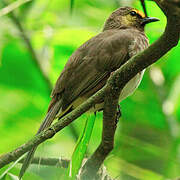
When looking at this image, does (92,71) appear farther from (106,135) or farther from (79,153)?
(79,153)

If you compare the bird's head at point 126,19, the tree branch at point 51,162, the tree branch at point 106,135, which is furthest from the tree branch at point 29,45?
the tree branch at point 106,135

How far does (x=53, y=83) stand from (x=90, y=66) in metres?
1.68

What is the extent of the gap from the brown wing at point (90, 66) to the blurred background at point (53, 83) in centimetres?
98

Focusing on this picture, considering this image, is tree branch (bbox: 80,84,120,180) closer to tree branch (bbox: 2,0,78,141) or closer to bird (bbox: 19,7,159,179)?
bird (bbox: 19,7,159,179)

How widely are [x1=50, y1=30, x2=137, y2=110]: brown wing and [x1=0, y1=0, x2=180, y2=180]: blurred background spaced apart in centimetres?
98

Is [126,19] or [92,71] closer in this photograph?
[92,71]

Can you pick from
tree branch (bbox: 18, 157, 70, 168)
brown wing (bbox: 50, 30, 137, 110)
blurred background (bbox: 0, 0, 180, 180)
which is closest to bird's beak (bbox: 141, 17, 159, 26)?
blurred background (bbox: 0, 0, 180, 180)

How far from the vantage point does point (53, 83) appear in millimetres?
5887

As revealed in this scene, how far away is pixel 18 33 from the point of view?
5516 mm

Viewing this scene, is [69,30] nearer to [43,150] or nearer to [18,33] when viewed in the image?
[18,33]

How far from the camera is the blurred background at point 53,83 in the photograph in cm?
541

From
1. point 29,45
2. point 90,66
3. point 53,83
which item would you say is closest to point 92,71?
point 90,66

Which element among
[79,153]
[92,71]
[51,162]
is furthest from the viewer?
[92,71]

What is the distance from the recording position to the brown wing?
4.17 meters
